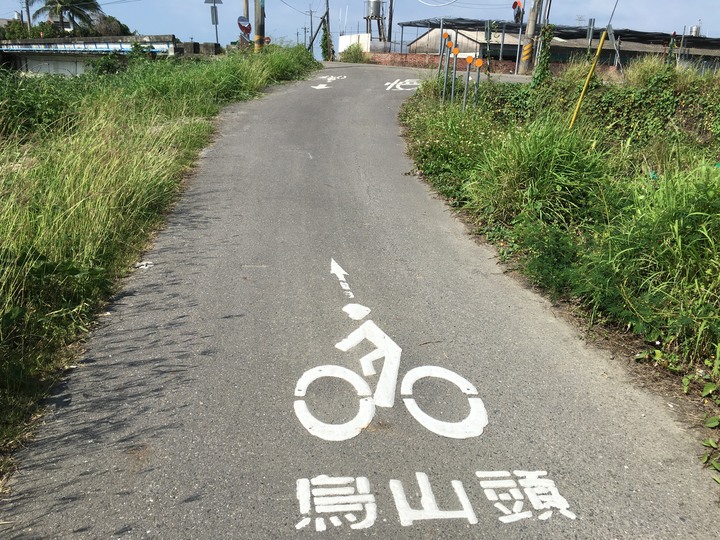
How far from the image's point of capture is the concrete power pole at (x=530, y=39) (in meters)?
20.8

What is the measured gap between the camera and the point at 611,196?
6387 millimetres

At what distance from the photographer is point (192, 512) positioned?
9.06ft

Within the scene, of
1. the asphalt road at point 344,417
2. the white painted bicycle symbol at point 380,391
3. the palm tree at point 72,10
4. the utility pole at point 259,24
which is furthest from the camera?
the palm tree at point 72,10

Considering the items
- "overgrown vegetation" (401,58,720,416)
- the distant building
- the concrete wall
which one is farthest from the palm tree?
"overgrown vegetation" (401,58,720,416)

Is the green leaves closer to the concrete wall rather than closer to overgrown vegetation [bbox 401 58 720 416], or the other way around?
overgrown vegetation [bbox 401 58 720 416]

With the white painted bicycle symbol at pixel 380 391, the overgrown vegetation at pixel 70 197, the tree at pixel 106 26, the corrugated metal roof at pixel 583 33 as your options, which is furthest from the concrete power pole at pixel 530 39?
the tree at pixel 106 26

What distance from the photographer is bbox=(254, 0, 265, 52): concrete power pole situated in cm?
1992

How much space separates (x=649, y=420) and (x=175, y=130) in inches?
339

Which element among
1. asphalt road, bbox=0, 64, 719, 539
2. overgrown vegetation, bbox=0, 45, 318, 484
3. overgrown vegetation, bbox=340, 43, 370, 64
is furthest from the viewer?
overgrown vegetation, bbox=340, 43, 370, 64

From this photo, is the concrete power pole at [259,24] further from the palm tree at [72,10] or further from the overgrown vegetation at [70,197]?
the palm tree at [72,10]

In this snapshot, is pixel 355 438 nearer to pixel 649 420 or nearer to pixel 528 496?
pixel 528 496

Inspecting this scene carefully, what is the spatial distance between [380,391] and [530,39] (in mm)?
21562

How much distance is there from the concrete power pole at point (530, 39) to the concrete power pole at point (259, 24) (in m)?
9.83

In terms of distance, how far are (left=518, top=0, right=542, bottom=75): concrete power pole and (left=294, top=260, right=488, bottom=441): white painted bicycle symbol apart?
2009 centimetres
